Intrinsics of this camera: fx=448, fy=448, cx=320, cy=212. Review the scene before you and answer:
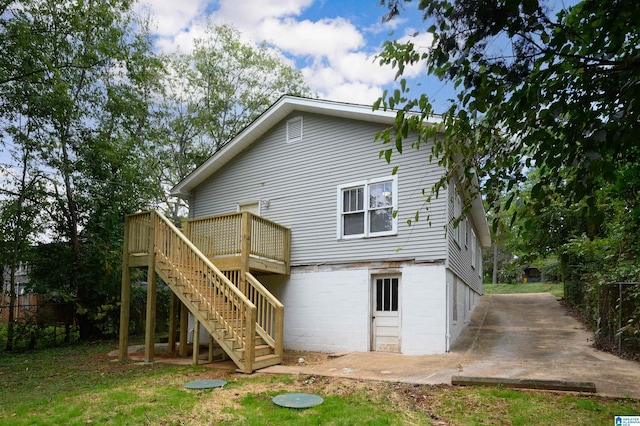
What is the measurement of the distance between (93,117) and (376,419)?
15.6 meters

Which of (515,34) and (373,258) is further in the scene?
(373,258)

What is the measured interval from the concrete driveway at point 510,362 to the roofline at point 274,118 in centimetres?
577

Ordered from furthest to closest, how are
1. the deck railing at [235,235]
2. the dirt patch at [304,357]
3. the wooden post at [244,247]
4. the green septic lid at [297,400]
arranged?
the deck railing at [235,235] → the wooden post at [244,247] → the dirt patch at [304,357] → the green septic lid at [297,400]

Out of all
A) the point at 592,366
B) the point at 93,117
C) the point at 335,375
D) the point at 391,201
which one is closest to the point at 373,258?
the point at 391,201

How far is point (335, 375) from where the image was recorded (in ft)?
26.8

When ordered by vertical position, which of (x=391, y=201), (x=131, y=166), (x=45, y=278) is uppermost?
(x=131, y=166)

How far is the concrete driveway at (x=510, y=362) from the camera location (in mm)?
7422

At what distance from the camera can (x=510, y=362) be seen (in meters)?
8.78

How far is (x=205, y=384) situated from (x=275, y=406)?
197 cm

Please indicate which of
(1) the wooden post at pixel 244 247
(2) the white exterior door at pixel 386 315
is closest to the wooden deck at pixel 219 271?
(1) the wooden post at pixel 244 247

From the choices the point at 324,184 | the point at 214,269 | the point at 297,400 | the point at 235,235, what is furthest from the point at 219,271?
the point at 324,184

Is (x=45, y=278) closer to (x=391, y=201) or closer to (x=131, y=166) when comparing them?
(x=131, y=166)

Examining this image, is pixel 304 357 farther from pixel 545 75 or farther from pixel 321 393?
pixel 545 75

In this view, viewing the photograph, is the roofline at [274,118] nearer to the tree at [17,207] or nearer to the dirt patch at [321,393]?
the tree at [17,207]
